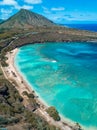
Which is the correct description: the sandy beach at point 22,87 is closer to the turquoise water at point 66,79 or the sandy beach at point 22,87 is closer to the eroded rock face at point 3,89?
Answer: the turquoise water at point 66,79

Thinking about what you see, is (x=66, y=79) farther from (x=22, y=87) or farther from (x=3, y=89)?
(x=3, y=89)

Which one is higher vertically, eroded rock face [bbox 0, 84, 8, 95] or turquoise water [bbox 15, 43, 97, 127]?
turquoise water [bbox 15, 43, 97, 127]

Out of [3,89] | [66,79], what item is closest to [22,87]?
[3,89]

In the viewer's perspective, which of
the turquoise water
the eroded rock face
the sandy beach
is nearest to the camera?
the sandy beach

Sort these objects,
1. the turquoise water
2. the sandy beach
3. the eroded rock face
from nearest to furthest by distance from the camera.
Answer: the sandy beach, the turquoise water, the eroded rock face

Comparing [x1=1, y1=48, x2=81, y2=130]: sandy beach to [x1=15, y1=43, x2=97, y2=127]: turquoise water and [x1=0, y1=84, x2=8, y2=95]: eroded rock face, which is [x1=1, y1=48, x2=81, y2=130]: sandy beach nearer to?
[x1=15, y1=43, x2=97, y2=127]: turquoise water

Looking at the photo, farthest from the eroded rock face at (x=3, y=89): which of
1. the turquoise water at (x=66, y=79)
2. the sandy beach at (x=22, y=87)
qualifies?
the turquoise water at (x=66, y=79)

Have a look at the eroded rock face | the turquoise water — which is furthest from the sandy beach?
the eroded rock face

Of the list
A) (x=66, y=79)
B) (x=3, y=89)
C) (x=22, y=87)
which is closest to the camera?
(x=3, y=89)
